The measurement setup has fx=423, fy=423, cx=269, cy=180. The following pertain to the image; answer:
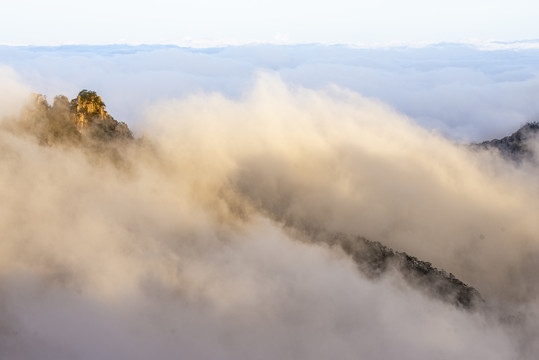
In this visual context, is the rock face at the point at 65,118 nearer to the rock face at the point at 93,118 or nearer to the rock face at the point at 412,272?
the rock face at the point at 93,118

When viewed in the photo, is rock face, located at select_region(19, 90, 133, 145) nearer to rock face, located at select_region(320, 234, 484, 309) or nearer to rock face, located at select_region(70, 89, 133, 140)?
rock face, located at select_region(70, 89, 133, 140)

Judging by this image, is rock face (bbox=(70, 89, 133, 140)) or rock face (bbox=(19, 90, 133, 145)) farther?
rock face (bbox=(70, 89, 133, 140))

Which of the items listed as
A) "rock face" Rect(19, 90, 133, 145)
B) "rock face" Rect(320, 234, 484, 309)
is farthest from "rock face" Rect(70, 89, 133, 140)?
"rock face" Rect(320, 234, 484, 309)

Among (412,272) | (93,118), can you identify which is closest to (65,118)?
(93,118)

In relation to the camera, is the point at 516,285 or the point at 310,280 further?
the point at 516,285

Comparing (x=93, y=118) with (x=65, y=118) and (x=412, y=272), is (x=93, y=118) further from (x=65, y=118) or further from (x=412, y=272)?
(x=412, y=272)

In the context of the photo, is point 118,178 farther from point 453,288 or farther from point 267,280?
point 453,288

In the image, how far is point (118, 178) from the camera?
488 feet

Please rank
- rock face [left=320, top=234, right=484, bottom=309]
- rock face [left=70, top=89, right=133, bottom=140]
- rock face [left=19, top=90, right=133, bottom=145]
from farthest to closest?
rock face [left=320, top=234, right=484, bottom=309]
rock face [left=70, top=89, right=133, bottom=140]
rock face [left=19, top=90, right=133, bottom=145]

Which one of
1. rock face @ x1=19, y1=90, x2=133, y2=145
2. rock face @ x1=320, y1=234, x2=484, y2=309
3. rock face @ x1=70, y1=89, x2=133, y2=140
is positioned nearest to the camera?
rock face @ x1=19, y1=90, x2=133, y2=145

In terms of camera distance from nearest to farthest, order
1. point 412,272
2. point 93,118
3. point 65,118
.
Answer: point 65,118 < point 93,118 < point 412,272

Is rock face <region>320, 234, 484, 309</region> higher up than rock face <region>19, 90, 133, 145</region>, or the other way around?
rock face <region>19, 90, 133, 145</region>

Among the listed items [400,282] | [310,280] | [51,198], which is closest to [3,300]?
[51,198]

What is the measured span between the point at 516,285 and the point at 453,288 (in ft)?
214
